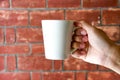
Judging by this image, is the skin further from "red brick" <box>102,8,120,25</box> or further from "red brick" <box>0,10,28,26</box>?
"red brick" <box>0,10,28,26</box>

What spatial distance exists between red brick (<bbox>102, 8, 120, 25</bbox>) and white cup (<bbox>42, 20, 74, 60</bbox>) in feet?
1.06

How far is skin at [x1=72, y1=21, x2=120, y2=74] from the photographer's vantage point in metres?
1.05

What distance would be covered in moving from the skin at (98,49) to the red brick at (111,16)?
6.3 inches

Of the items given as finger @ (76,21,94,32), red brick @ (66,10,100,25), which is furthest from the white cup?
red brick @ (66,10,100,25)

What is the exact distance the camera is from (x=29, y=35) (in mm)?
1261

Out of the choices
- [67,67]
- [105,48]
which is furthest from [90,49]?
[67,67]

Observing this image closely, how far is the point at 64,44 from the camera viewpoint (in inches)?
38.7

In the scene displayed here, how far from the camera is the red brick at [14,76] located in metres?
1.30

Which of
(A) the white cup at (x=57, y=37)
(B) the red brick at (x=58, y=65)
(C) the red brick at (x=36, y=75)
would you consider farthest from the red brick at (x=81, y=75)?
(A) the white cup at (x=57, y=37)

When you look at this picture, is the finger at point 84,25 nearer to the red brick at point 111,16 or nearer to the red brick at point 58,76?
the red brick at point 111,16

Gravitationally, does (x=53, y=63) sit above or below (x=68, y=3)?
below

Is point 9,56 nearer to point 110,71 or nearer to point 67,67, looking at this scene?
point 67,67

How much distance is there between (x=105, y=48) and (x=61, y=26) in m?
0.28

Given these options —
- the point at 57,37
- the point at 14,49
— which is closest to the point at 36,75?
the point at 14,49
